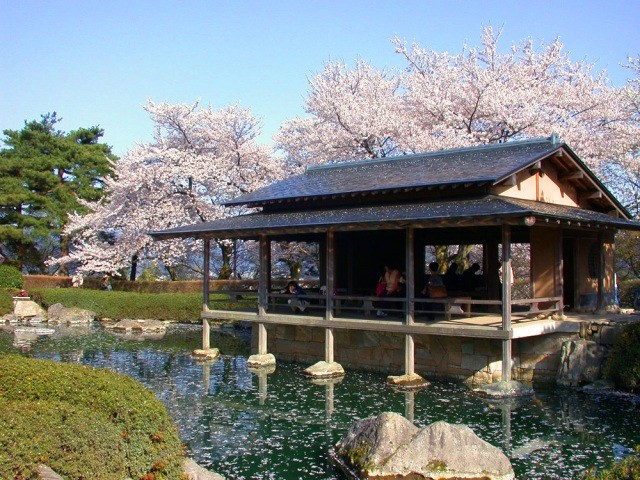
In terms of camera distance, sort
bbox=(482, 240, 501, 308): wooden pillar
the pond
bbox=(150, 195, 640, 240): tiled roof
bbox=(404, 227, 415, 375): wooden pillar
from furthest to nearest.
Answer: bbox=(482, 240, 501, 308): wooden pillar, bbox=(404, 227, 415, 375): wooden pillar, bbox=(150, 195, 640, 240): tiled roof, the pond

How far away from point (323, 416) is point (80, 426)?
21.4 feet

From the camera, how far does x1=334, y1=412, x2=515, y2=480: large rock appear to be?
338 inches

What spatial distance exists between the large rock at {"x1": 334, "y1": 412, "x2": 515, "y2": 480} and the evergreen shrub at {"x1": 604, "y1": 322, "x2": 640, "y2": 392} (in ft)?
18.4

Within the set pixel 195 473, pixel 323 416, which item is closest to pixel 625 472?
pixel 195 473

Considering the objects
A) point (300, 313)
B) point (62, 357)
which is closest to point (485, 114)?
point (300, 313)

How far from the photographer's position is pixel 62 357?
19312mm

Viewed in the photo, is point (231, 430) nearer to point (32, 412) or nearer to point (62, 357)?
point (32, 412)

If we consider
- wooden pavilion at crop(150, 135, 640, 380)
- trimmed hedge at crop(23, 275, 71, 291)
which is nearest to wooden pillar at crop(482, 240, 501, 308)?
wooden pavilion at crop(150, 135, 640, 380)

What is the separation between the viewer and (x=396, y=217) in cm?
1480

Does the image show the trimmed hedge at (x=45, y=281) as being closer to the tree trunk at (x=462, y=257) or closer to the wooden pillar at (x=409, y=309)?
the tree trunk at (x=462, y=257)

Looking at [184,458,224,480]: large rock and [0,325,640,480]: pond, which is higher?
[184,458,224,480]: large rock

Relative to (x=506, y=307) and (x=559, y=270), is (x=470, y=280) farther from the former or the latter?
(x=506, y=307)

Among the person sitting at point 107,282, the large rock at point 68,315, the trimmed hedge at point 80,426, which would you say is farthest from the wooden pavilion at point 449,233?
the person sitting at point 107,282

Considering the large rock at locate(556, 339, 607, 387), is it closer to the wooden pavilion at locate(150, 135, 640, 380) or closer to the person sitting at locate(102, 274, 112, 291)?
the wooden pavilion at locate(150, 135, 640, 380)
